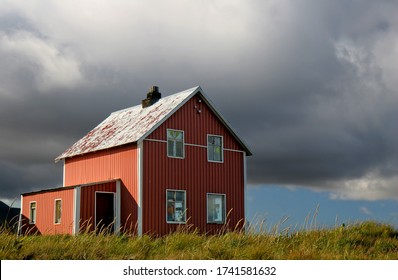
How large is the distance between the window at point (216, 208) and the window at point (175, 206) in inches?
66.3

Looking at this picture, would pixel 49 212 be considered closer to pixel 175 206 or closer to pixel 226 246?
pixel 175 206

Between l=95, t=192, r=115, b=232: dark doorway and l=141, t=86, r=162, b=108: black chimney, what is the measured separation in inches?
257

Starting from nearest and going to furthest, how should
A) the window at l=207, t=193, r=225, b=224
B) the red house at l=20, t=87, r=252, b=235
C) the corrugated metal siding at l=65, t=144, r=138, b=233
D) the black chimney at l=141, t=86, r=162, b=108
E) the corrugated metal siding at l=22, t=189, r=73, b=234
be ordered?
1. the red house at l=20, t=87, r=252, b=235
2. the corrugated metal siding at l=65, t=144, r=138, b=233
3. the corrugated metal siding at l=22, t=189, r=73, b=234
4. the window at l=207, t=193, r=225, b=224
5. the black chimney at l=141, t=86, r=162, b=108

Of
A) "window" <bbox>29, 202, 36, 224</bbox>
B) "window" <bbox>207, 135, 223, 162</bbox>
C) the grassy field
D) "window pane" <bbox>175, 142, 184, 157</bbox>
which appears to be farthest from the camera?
"window" <bbox>29, 202, 36, 224</bbox>

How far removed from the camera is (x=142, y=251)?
17297 mm

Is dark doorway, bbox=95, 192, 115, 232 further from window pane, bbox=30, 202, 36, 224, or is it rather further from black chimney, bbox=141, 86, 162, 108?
black chimney, bbox=141, 86, 162, 108

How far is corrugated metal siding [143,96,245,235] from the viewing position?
32.6 meters

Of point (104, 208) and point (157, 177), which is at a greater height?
point (157, 177)

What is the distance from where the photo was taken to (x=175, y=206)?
33.3 meters

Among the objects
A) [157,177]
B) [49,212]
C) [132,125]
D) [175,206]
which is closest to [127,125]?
[132,125]

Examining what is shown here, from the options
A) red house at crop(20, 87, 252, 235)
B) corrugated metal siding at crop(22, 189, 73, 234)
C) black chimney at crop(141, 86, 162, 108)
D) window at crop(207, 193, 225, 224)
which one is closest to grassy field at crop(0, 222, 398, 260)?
red house at crop(20, 87, 252, 235)

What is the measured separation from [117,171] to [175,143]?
347 centimetres

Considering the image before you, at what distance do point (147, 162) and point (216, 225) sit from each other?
17.6 ft

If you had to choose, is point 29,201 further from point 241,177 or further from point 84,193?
point 241,177
